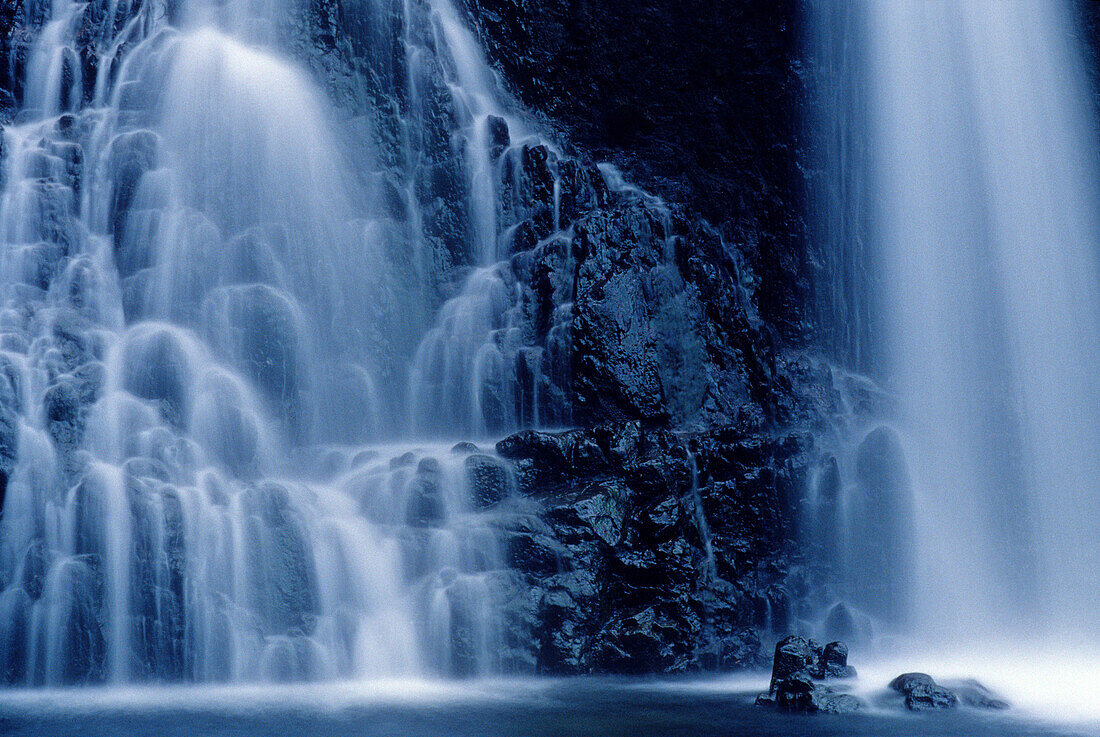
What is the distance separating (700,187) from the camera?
23500mm

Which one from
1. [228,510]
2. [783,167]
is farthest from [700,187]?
[228,510]

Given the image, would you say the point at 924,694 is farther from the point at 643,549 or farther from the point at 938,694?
the point at 643,549

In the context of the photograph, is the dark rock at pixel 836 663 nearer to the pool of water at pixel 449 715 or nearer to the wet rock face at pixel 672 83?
the pool of water at pixel 449 715

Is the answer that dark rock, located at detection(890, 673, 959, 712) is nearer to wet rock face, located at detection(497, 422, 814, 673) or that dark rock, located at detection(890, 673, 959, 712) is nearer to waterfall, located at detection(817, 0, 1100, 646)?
wet rock face, located at detection(497, 422, 814, 673)

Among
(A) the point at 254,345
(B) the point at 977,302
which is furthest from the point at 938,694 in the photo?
(A) the point at 254,345

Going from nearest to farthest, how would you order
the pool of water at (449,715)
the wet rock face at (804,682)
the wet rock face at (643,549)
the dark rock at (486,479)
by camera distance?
the pool of water at (449,715), the wet rock face at (804,682), the wet rock face at (643,549), the dark rock at (486,479)

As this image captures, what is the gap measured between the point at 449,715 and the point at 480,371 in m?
7.78

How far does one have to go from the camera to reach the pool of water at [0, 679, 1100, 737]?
1236cm

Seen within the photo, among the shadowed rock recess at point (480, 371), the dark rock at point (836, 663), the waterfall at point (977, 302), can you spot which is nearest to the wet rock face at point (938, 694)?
the dark rock at point (836, 663)

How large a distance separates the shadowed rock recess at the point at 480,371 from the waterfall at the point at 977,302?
4.48ft

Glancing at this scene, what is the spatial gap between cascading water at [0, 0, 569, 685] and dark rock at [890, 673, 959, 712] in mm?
5506

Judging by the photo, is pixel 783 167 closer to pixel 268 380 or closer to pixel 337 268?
pixel 337 268

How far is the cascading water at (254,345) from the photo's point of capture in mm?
14945

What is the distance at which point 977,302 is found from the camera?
22.9 metres
